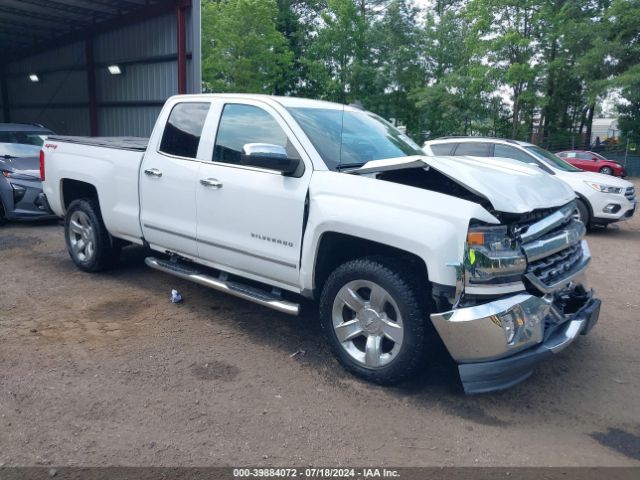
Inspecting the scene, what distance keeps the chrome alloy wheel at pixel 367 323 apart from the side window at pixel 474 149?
291 inches

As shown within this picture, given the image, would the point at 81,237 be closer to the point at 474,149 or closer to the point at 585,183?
the point at 474,149

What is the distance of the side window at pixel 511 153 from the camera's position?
1029 centimetres

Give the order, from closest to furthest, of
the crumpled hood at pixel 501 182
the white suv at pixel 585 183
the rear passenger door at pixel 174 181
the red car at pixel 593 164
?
the crumpled hood at pixel 501 182 → the rear passenger door at pixel 174 181 → the white suv at pixel 585 183 → the red car at pixel 593 164

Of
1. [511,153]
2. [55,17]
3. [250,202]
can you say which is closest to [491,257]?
[250,202]

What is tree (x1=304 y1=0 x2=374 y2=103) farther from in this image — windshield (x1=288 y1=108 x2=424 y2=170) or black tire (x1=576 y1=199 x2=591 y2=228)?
windshield (x1=288 y1=108 x2=424 y2=170)

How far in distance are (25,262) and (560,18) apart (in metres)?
25.5

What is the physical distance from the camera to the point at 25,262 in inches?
275

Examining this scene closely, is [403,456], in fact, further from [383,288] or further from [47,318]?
[47,318]

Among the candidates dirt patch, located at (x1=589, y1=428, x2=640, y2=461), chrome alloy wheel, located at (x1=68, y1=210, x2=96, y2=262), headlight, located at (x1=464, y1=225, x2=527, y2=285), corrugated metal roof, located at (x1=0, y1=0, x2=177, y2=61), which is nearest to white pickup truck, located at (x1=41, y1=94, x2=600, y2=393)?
headlight, located at (x1=464, y1=225, x2=527, y2=285)

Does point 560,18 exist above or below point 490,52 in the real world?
above

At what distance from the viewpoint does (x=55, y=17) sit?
16281 mm

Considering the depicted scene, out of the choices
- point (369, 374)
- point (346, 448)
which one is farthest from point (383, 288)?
point (346, 448)

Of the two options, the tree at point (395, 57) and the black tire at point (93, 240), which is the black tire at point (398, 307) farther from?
the tree at point (395, 57)

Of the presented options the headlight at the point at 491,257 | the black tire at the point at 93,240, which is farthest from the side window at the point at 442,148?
the headlight at the point at 491,257
